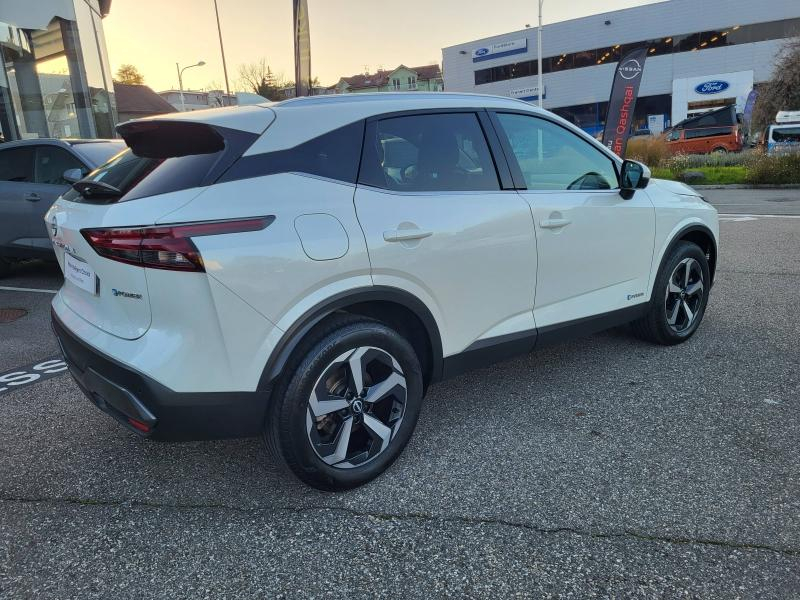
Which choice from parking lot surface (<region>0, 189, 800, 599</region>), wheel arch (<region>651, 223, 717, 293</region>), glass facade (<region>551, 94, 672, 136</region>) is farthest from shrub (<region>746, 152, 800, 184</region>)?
glass facade (<region>551, 94, 672, 136</region>)

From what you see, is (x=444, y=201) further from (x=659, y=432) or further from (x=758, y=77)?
(x=758, y=77)

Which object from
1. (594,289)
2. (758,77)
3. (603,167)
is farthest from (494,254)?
(758,77)

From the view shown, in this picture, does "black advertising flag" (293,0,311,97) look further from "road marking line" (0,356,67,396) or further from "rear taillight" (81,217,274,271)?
"rear taillight" (81,217,274,271)

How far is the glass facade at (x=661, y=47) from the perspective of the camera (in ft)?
143

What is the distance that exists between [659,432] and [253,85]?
6725cm

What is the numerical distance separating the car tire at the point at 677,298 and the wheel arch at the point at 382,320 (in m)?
1.97

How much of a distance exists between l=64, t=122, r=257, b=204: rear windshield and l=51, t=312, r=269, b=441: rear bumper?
0.69 meters

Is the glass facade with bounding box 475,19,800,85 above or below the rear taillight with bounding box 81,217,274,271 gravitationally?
above

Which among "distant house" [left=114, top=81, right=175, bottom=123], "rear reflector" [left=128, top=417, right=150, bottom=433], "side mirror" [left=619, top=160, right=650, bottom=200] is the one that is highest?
"distant house" [left=114, top=81, right=175, bottom=123]

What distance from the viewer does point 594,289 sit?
11.7 ft

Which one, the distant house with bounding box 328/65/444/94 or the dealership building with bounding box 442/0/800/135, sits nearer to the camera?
the dealership building with bounding box 442/0/800/135

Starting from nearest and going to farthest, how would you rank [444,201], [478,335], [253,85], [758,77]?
[444,201] < [478,335] < [758,77] < [253,85]

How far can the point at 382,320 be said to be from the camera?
276 cm

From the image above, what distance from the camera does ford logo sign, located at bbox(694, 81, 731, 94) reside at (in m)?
44.8
